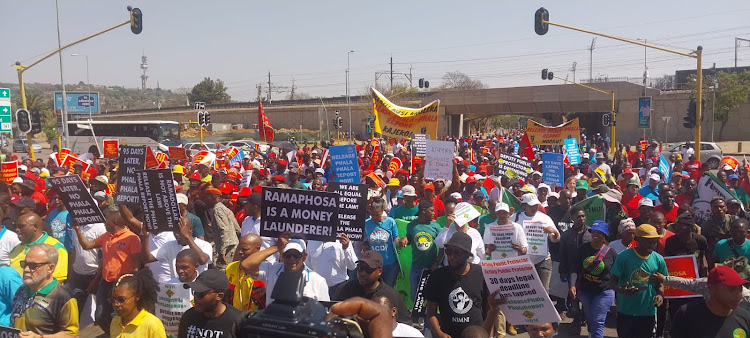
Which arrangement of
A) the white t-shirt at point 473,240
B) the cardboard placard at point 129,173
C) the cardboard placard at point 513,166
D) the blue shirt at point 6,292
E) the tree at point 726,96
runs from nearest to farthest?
the blue shirt at point 6,292
the white t-shirt at point 473,240
the cardboard placard at point 129,173
the cardboard placard at point 513,166
the tree at point 726,96

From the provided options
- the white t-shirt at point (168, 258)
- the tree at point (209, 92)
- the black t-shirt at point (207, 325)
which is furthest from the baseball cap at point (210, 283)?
the tree at point (209, 92)

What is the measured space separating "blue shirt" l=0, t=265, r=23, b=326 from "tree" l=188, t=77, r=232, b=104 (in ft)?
326

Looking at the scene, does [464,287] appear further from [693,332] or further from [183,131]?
[183,131]

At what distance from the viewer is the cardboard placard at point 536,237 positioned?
6715 mm

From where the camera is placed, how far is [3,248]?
5836 mm

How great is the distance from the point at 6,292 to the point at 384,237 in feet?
11.6

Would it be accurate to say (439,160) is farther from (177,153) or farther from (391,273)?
(177,153)

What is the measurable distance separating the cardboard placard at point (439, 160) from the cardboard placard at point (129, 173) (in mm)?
4939

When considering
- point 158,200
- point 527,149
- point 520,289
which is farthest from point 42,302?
point 527,149

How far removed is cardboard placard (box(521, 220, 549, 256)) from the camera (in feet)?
22.0

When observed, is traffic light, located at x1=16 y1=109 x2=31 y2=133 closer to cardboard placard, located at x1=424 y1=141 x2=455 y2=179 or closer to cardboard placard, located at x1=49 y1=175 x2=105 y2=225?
cardboard placard, located at x1=424 y1=141 x2=455 y2=179

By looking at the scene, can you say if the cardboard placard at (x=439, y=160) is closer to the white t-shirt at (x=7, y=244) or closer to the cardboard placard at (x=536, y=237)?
the cardboard placard at (x=536, y=237)

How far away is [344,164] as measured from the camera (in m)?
12.1

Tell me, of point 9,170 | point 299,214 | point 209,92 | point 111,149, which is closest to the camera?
point 299,214
